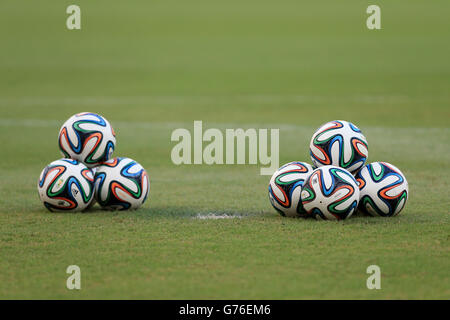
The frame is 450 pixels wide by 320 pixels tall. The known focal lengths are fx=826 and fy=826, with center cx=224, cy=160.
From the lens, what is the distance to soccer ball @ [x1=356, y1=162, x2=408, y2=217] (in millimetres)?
9578

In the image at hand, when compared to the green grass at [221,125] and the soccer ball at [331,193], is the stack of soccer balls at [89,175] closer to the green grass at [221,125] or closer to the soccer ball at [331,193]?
the green grass at [221,125]

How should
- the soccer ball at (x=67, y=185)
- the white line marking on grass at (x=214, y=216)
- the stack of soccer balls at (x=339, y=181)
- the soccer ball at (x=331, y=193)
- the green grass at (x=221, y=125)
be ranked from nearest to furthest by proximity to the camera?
1. the green grass at (x=221, y=125)
2. the soccer ball at (x=331, y=193)
3. the stack of soccer balls at (x=339, y=181)
4. the soccer ball at (x=67, y=185)
5. the white line marking on grass at (x=214, y=216)

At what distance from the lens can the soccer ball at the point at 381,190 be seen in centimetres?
958

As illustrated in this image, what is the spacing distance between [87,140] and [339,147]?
3.06 m

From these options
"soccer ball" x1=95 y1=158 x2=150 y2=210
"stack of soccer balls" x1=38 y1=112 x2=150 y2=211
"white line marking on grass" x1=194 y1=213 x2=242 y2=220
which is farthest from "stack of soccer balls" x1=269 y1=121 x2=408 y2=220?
"stack of soccer balls" x1=38 y1=112 x2=150 y2=211

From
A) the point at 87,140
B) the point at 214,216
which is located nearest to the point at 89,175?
the point at 87,140

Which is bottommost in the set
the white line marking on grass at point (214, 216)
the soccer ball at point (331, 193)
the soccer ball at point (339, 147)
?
the white line marking on grass at point (214, 216)

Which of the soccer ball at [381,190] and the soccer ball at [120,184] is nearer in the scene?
the soccer ball at [381,190]

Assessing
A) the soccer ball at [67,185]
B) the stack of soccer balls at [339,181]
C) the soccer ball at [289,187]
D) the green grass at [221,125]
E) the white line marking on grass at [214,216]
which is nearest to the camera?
the green grass at [221,125]

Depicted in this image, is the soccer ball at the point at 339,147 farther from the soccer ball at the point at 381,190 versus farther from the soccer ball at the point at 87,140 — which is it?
the soccer ball at the point at 87,140

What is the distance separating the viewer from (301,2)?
52562 mm

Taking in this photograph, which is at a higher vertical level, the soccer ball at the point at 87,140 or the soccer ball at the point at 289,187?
the soccer ball at the point at 87,140

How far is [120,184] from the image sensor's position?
10.1 meters

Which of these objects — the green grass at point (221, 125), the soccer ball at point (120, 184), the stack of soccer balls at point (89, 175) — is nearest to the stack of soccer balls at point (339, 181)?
the green grass at point (221, 125)
